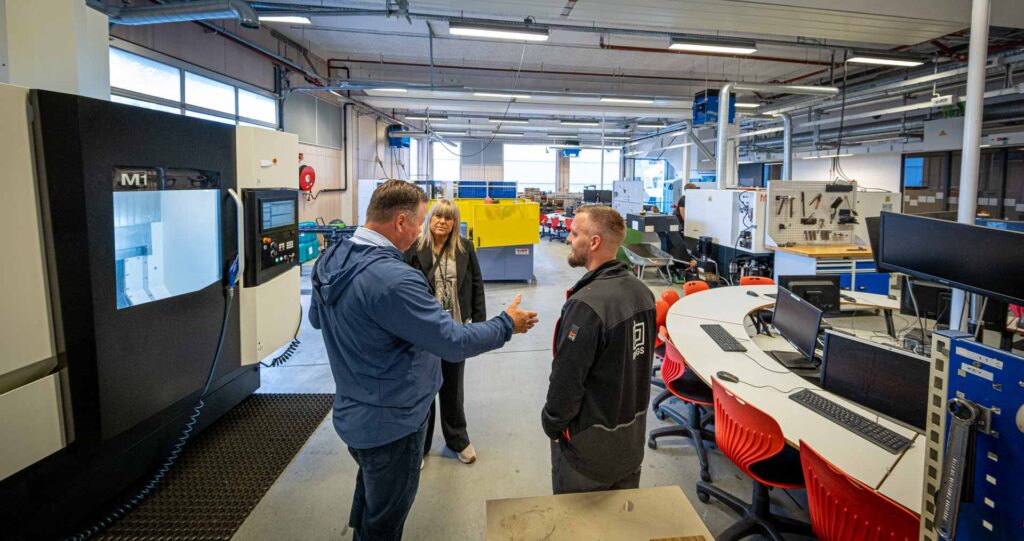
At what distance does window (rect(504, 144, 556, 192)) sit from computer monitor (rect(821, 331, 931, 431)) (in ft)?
54.9

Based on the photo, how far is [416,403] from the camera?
166 centimetres

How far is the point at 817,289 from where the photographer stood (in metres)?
3.65

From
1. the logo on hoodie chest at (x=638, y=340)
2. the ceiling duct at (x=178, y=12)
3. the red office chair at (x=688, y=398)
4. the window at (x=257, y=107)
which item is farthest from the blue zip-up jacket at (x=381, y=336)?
the window at (x=257, y=107)

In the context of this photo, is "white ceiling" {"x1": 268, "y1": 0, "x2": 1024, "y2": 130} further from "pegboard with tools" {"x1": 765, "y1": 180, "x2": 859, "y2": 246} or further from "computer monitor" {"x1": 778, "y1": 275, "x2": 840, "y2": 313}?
"computer monitor" {"x1": 778, "y1": 275, "x2": 840, "y2": 313}

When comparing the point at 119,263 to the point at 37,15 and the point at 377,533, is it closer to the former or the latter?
the point at 37,15

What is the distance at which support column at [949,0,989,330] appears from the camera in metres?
2.92

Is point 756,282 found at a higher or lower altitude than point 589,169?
lower

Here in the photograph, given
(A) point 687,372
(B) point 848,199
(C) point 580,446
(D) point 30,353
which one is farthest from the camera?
(B) point 848,199

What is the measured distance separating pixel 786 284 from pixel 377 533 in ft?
10.4

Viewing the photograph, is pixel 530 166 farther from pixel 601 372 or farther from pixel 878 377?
pixel 601 372

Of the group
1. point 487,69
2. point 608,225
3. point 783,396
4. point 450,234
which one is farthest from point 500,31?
point 783,396

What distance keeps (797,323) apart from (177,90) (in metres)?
6.31

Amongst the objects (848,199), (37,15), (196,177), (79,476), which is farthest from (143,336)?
(848,199)

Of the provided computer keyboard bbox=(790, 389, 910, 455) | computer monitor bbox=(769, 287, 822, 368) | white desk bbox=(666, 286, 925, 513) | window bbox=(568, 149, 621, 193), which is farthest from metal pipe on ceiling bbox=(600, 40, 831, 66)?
window bbox=(568, 149, 621, 193)
